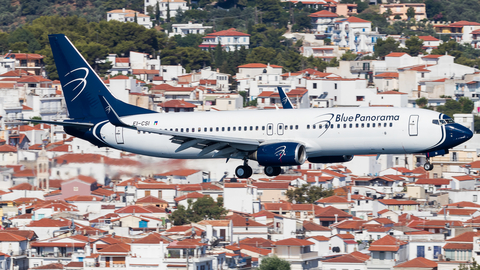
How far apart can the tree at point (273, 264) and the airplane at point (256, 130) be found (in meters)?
26.8

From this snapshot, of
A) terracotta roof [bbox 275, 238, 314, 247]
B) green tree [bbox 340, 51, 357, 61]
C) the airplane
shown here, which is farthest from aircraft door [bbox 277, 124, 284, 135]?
green tree [bbox 340, 51, 357, 61]

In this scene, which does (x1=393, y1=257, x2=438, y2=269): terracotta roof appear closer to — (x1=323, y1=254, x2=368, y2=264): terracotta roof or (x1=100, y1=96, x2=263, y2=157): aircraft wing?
(x1=323, y1=254, x2=368, y2=264): terracotta roof

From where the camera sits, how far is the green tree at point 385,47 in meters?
192

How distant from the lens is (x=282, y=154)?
41156mm

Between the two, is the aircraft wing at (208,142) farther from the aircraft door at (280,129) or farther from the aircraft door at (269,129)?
the aircraft door at (280,129)

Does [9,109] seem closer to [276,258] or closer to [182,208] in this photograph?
[182,208]

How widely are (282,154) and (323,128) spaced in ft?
7.03

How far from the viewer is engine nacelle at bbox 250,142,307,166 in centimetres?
4103

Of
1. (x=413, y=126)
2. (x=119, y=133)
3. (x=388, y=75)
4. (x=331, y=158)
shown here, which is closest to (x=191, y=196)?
(x=119, y=133)

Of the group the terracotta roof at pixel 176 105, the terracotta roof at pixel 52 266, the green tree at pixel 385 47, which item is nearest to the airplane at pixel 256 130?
the terracotta roof at pixel 52 266

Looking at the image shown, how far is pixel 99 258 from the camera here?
7362 centimetres

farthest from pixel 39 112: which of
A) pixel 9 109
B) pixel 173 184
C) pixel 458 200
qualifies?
pixel 458 200

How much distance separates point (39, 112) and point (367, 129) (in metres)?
106

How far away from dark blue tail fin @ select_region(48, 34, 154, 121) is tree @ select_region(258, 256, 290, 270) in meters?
26.7
